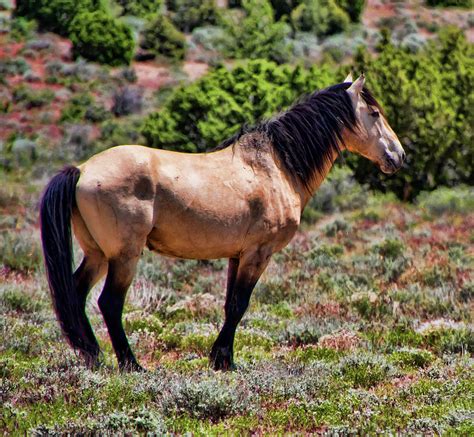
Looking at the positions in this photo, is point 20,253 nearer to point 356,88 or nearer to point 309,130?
point 309,130

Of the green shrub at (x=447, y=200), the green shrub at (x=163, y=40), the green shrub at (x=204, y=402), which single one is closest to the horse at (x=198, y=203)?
the green shrub at (x=204, y=402)

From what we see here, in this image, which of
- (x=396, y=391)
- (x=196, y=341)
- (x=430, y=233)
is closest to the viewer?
(x=396, y=391)

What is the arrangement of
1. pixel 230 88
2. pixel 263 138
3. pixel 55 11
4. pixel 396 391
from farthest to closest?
pixel 55 11, pixel 230 88, pixel 263 138, pixel 396 391

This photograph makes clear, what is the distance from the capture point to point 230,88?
24.8m

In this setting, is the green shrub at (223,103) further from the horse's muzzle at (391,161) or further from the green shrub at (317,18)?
the green shrub at (317,18)

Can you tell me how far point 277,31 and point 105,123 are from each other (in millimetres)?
11991

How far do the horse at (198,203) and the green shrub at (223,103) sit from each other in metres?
16.0

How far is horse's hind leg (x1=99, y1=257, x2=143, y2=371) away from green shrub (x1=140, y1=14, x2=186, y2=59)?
45.3 m

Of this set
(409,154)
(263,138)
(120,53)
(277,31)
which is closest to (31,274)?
(263,138)

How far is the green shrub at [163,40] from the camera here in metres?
50.6

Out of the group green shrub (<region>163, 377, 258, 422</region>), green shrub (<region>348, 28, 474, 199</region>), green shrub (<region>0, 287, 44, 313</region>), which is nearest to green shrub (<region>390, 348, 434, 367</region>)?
green shrub (<region>163, 377, 258, 422</region>)

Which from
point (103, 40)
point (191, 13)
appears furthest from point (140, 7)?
point (103, 40)

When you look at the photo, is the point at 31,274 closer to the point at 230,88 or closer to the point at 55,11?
the point at 230,88

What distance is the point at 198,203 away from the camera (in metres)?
6.52
